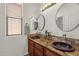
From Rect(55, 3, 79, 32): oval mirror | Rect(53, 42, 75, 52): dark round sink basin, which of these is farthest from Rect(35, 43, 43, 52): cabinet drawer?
Rect(55, 3, 79, 32): oval mirror

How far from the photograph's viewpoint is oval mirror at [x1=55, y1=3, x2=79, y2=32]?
1.33 meters

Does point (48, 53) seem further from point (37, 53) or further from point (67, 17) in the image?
point (67, 17)

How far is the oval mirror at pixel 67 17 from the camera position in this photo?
1332mm

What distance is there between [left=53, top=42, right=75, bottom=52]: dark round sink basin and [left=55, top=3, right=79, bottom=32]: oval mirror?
160 millimetres

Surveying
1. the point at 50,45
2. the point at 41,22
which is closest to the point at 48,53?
the point at 50,45

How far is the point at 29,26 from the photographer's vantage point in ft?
4.59

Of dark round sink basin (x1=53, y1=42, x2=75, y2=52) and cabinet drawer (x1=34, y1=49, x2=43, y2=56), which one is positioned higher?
dark round sink basin (x1=53, y1=42, x2=75, y2=52)

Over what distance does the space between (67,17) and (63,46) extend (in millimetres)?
325

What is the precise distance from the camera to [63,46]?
135cm

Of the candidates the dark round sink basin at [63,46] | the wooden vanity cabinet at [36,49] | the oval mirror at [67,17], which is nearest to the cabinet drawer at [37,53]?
the wooden vanity cabinet at [36,49]

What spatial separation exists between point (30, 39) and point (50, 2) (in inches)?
19.3

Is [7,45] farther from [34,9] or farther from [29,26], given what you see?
[34,9]

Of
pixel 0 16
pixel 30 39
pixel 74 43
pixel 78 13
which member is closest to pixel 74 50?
pixel 74 43

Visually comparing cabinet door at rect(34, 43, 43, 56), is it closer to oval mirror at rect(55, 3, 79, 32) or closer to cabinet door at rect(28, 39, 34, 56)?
cabinet door at rect(28, 39, 34, 56)
